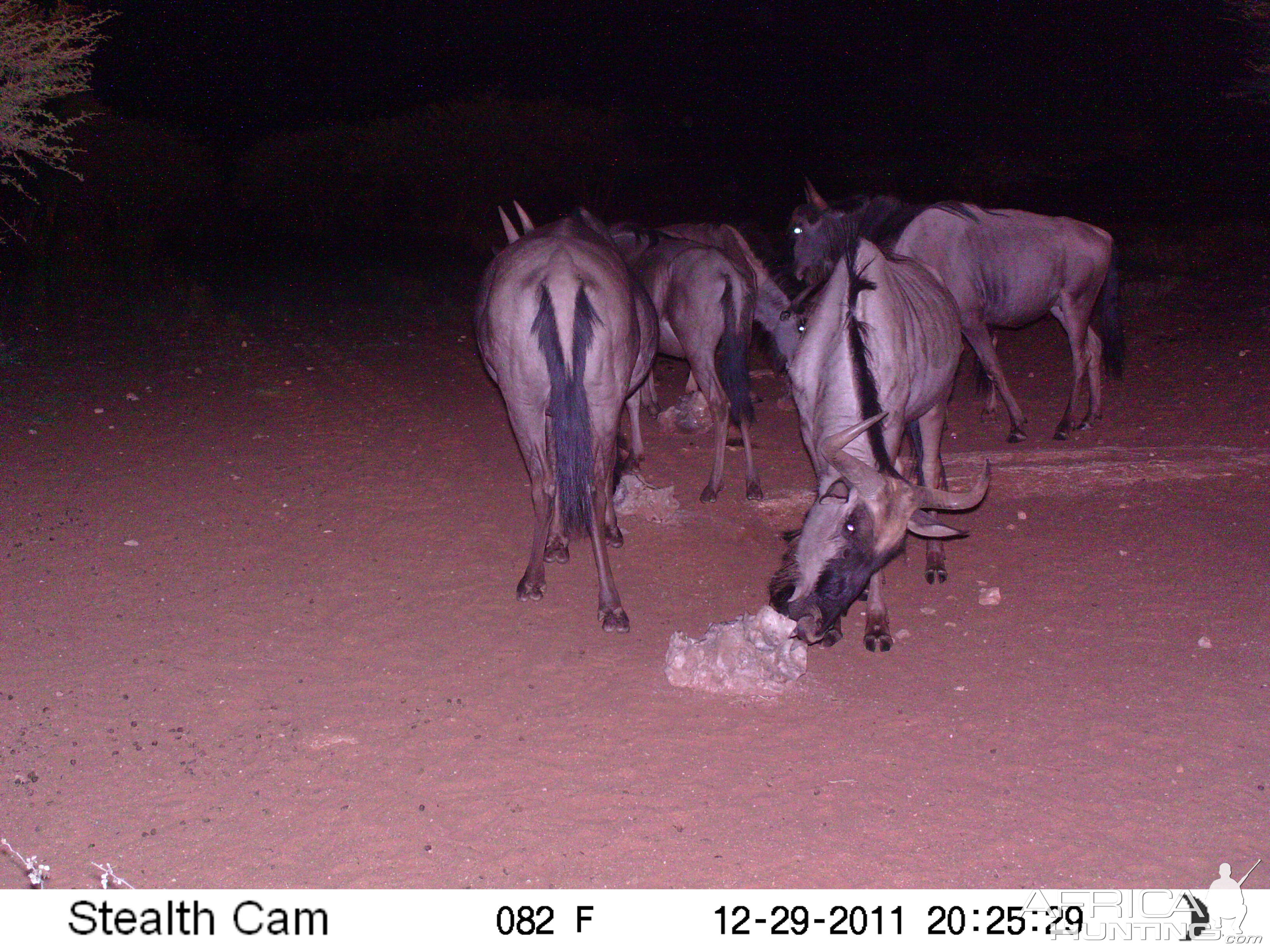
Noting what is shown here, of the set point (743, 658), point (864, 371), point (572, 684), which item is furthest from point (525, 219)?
point (743, 658)

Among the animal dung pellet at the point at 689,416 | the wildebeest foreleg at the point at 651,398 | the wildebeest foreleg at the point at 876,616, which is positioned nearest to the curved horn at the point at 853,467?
the wildebeest foreleg at the point at 876,616

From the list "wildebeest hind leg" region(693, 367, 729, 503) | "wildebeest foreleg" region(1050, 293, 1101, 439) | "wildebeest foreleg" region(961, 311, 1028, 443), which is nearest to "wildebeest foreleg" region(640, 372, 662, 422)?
"wildebeest hind leg" region(693, 367, 729, 503)

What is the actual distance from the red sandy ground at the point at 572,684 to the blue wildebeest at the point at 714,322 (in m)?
0.40

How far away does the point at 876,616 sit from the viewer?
527 centimetres

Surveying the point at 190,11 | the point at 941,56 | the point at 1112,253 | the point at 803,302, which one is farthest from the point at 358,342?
the point at 190,11

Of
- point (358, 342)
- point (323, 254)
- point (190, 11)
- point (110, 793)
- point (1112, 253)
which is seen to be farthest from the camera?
point (190, 11)

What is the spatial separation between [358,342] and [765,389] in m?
4.85

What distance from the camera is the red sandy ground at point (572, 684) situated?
353 centimetres

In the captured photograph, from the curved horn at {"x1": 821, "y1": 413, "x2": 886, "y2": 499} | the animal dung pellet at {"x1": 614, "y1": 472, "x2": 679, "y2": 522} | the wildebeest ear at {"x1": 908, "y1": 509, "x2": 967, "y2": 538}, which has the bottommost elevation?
the animal dung pellet at {"x1": 614, "y1": 472, "x2": 679, "y2": 522}

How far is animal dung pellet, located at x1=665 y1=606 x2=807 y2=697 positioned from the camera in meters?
4.67

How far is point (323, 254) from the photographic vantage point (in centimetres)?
2006

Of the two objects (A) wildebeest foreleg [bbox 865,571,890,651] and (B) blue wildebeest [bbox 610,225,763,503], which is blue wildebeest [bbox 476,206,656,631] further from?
(B) blue wildebeest [bbox 610,225,763,503]

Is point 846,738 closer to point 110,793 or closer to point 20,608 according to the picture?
point 110,793

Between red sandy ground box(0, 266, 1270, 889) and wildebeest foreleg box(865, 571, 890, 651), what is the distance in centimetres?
12
